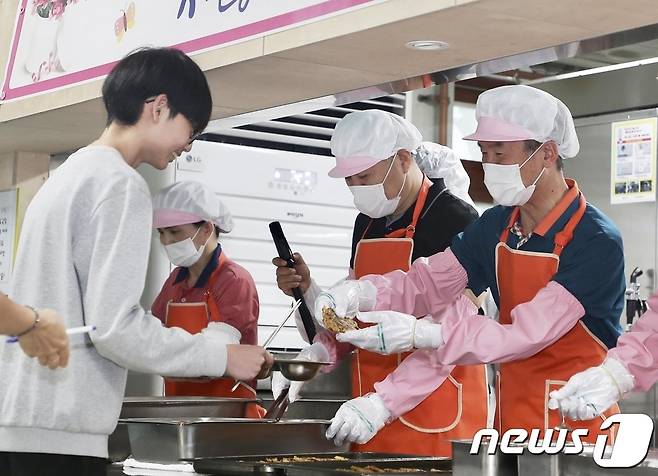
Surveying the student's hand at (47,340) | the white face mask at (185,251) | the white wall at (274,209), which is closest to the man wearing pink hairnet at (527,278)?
the white face mask at (185,251)

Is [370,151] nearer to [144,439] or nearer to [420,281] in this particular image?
[420,281]

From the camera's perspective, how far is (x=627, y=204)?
5184mm

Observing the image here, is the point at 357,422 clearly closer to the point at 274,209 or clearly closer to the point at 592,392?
the point at 592,392

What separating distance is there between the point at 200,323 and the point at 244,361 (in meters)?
1.76

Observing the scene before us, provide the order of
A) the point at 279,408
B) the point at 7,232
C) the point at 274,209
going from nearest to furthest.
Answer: the point at 279,408 → the point at 274,209 → the point at 7,232

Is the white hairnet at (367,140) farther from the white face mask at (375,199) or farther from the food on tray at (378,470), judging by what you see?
the food on tray at (378,470)

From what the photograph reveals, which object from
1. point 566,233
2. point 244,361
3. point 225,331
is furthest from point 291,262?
point 244,361

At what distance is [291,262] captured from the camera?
375 cm

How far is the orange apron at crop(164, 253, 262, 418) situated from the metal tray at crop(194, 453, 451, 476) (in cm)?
111

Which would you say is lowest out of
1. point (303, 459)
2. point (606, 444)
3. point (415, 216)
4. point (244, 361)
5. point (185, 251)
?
point (303, 459)

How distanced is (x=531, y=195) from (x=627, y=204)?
235 cm

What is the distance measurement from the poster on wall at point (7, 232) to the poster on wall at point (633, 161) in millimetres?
2648

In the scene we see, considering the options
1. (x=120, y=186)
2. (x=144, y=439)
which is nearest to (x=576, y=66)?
(x=144, y=439)

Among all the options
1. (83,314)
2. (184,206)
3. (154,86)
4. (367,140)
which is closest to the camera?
(83,314)
